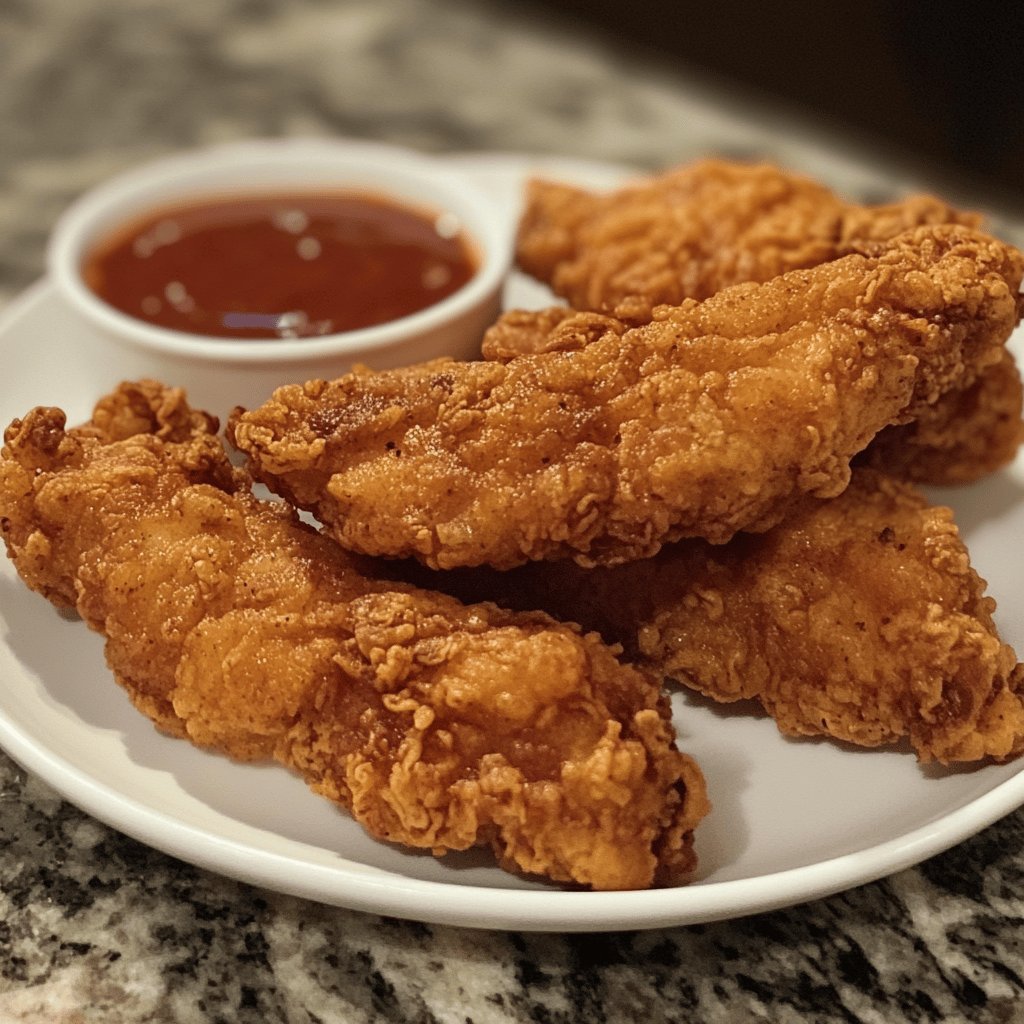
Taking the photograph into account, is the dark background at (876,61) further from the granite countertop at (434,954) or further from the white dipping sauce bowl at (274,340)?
the granite countertop at (434,954)

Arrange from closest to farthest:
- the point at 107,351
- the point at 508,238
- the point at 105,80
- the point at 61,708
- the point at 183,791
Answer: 1. the point at 183,791
2. the point at 61,708
3. the point at 107,351
4. the point at 508,238
5. the point at 105,80

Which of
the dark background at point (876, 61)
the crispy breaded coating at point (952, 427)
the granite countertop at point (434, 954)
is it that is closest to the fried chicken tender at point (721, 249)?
the crispy breaded coating at point (952, 427)

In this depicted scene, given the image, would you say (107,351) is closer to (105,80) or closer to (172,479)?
(172,479)

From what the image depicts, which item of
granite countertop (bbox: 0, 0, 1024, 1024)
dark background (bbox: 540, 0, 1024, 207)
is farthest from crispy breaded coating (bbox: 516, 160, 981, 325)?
dark background (bbox: 540, 0, 1024, 207)

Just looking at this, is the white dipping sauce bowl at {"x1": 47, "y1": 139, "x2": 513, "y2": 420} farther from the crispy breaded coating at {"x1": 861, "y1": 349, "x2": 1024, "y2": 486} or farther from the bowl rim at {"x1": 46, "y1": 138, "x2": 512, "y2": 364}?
the crispy breaded coating at {"x1": 861, "y1": 349, "x2": 1024, "y2": 486}

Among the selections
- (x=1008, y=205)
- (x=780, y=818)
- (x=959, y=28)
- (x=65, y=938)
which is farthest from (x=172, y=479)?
(x=959, y=28)

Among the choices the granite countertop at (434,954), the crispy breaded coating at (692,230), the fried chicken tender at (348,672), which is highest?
the crispy breaded coating at (692,230)
